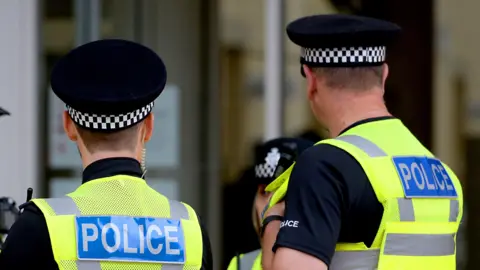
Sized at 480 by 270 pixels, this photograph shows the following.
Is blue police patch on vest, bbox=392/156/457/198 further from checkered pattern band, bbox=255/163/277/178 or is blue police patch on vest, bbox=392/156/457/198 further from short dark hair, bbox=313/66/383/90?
checkered pattern band, bbox=255/163/277/178

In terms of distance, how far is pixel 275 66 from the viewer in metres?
6.29

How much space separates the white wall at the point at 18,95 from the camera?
16.4 feet

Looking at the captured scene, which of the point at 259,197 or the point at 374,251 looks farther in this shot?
the point at 259,197

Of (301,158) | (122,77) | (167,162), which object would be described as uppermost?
(122,77)

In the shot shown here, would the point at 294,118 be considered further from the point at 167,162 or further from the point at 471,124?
the point at 471,124

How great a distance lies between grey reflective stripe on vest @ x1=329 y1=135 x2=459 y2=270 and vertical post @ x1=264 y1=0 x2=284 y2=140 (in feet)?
10.8

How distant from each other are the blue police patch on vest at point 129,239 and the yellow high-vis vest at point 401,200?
49 centimetres

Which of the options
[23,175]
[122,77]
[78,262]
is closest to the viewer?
[78,262]

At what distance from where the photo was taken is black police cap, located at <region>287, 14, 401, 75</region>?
3094 mm

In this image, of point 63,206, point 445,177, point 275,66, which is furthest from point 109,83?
point 275,66

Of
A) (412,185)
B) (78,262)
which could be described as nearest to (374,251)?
(412,185)

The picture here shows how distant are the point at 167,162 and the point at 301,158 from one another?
348 cm

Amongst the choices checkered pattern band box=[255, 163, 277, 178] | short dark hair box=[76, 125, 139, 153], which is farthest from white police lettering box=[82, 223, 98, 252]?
checkered pattern band box=[255, 163, 277, 178]

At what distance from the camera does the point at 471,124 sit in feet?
23.8
